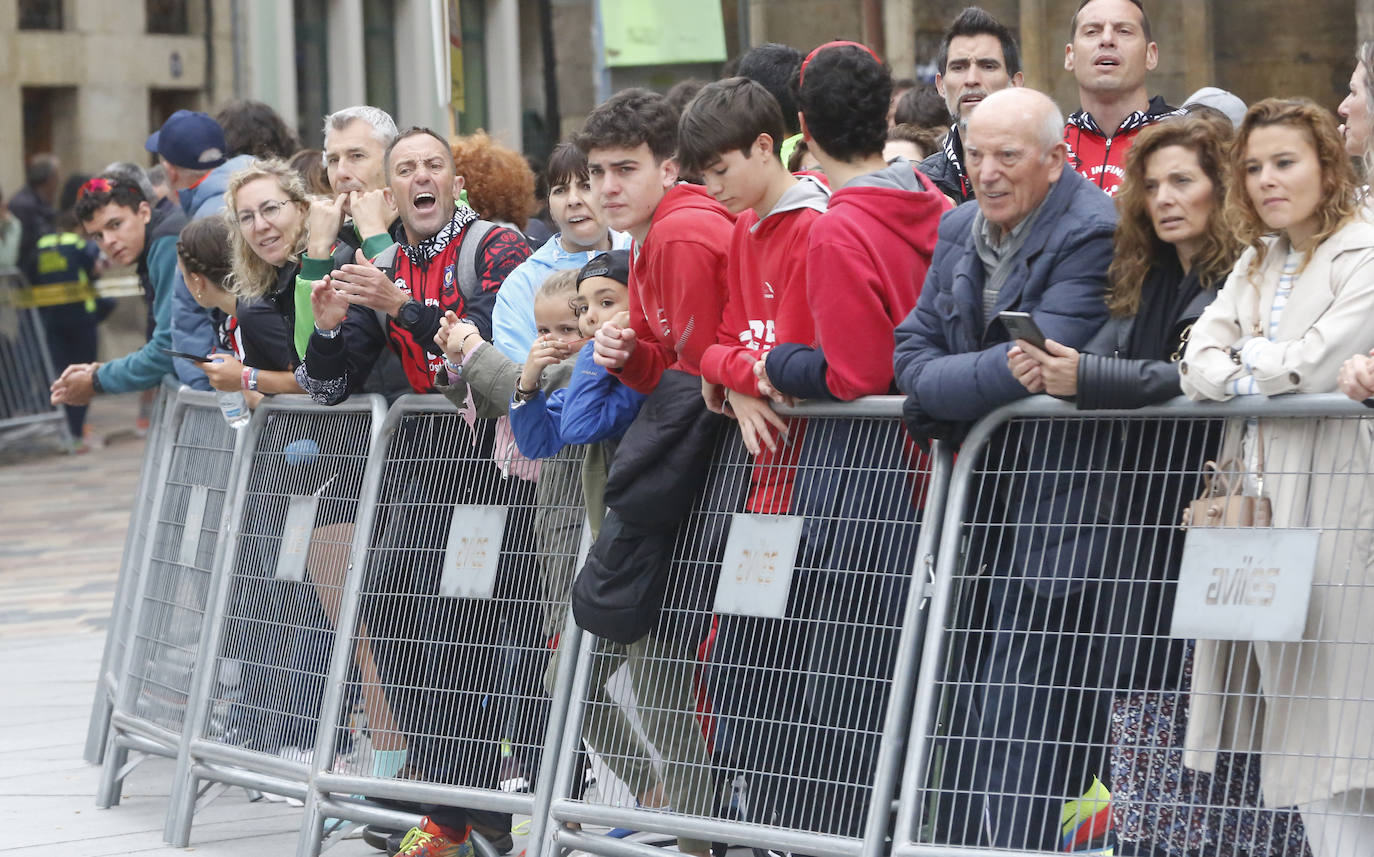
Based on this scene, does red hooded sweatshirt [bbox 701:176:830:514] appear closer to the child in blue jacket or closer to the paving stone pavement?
the child in blue jacket

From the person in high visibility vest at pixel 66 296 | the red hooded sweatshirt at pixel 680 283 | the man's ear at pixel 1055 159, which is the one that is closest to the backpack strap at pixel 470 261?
the red hooded sweatshirt at pixel 680 283

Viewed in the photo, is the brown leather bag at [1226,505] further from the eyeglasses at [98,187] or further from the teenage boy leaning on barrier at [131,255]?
the eyeglasses at [98,187]

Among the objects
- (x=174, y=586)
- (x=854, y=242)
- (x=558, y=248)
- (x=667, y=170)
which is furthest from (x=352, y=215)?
(x=854, y=242)

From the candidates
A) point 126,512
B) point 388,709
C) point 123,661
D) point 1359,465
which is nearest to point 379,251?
point 388,709

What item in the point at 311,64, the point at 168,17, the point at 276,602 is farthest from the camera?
the point at 311,64

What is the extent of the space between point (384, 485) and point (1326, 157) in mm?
2974

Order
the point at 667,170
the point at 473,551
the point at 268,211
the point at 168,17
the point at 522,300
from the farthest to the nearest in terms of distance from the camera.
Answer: the point at 168,17 < the point at 268,211 < the point at 522,300 < the point at 473,551 < the point at 667,170

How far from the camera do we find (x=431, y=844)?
598 cm

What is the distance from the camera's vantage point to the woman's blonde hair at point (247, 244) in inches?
267

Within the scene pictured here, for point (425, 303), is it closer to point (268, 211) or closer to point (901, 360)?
point (268, 211)

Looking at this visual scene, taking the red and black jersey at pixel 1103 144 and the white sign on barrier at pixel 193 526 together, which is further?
the white sign on barrier at pixel 193 526

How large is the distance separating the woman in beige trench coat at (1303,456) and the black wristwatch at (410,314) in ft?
8.28

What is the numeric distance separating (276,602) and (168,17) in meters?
21.3

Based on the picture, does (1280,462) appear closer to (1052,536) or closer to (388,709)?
(1052,536)
